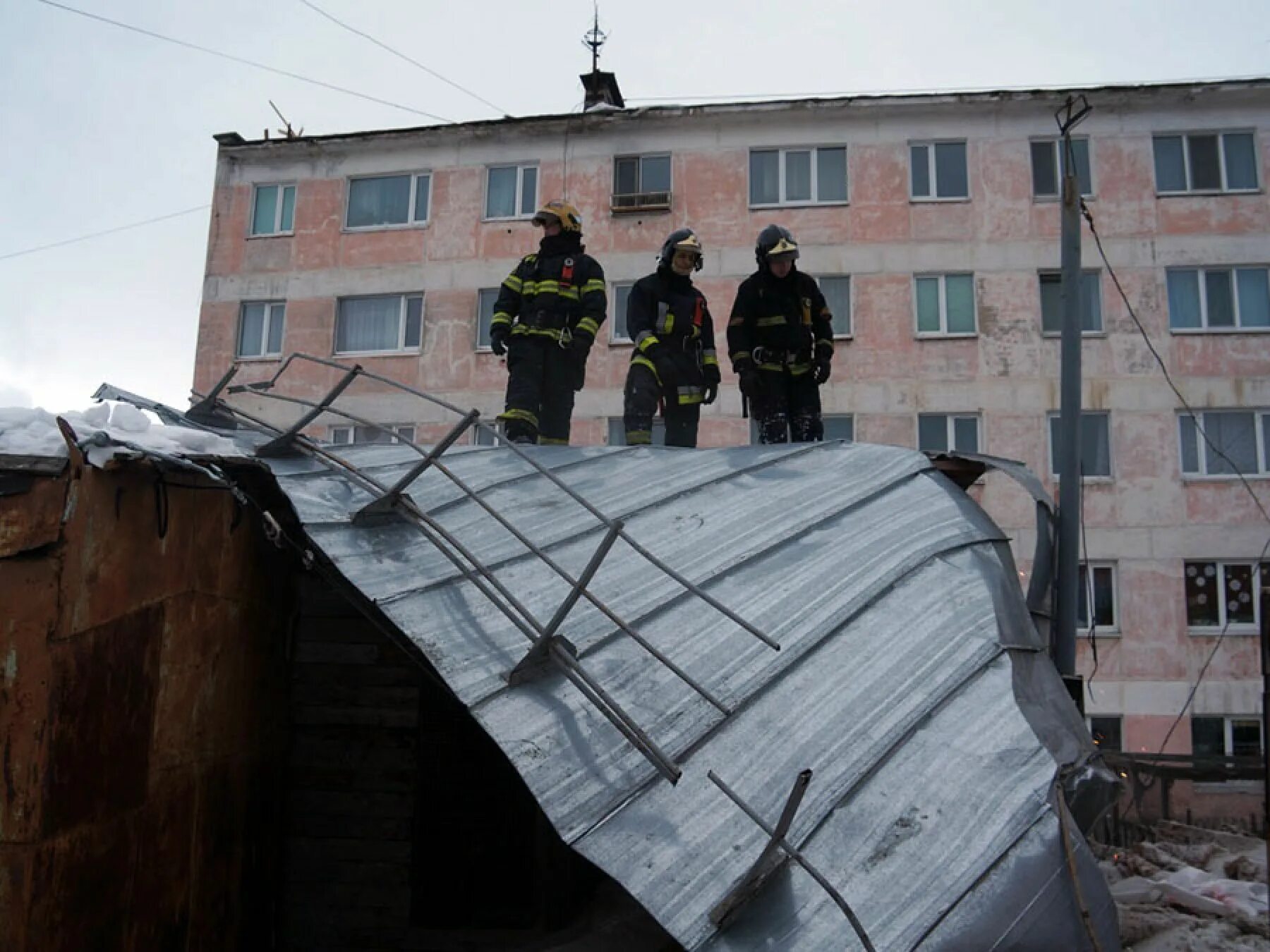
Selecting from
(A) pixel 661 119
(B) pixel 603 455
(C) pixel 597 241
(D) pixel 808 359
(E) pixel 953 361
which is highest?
(A) pixel 661 119

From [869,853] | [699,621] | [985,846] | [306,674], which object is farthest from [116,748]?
[985,846]

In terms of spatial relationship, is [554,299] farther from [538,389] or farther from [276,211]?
[276,211]

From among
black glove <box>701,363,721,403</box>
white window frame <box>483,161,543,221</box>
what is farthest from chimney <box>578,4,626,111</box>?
black glove <box>701,363,721,403</box>

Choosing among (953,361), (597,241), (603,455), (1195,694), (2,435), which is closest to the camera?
(2,435)

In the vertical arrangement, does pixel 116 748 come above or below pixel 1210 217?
below

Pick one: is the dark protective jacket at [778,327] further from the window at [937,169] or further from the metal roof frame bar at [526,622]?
the window at [937,169]

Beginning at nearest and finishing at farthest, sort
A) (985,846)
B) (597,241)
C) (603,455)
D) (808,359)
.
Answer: (985,846) → (603,455) → (808,359) → (597,241)

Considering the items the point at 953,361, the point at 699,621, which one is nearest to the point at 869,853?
the point at 699,621

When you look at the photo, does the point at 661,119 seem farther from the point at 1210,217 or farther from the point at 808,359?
the point at 808,359

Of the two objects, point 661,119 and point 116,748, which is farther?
point 661,119

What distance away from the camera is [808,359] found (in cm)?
752

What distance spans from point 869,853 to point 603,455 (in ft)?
10.9

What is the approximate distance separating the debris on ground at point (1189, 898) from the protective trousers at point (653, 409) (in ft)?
12.5

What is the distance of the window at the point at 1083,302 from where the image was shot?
675 inches
